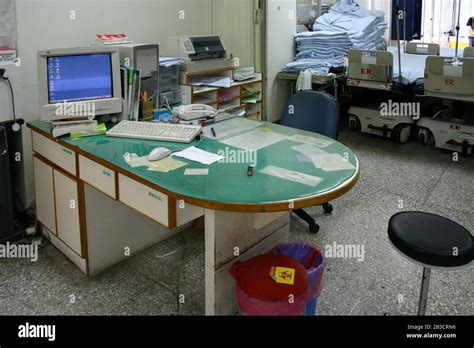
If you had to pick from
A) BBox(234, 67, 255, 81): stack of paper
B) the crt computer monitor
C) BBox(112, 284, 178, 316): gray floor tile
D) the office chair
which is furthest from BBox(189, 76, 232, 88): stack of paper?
BBox(112, 284, 178, 316): gray floor tile

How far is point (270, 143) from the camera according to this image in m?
2.31

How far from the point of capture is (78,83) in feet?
8.20

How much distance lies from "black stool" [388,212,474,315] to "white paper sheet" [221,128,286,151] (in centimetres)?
72

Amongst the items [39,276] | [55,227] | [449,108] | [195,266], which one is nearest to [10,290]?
[39,276]

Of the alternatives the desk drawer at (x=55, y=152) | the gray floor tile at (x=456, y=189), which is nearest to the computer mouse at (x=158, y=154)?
the desk drawer at (x=55, y=152)

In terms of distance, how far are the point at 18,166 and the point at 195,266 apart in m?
1.37

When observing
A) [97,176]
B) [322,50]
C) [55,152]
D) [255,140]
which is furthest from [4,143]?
[322,50]

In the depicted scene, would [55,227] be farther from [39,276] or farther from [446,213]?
[446,213]

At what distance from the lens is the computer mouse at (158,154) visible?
202cm

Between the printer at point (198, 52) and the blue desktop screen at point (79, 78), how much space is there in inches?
42.4

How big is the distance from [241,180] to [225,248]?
0.31 metres

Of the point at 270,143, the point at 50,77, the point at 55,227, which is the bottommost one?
the point at 55,227
